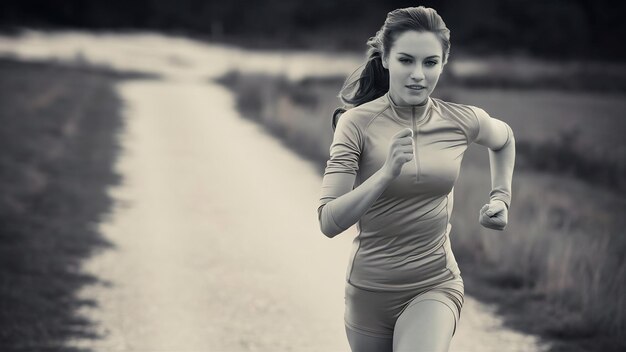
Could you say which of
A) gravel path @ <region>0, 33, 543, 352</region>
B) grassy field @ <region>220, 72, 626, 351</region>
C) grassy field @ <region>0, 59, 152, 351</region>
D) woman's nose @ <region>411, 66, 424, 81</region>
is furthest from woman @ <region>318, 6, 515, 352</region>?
grassy field @ <region>0, 59, 152, 351</region>

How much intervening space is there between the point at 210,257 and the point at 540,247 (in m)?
2.81

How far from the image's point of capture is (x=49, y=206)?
866 cm

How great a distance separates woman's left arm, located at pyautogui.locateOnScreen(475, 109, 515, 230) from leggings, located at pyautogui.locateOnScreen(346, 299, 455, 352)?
0.35m

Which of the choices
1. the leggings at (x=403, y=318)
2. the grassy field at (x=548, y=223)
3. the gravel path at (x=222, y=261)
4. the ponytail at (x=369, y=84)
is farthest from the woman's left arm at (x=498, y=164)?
the grassy field at (x=548, y=223)

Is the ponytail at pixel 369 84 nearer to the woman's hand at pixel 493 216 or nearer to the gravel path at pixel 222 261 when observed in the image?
the woman's hand at pixel 493 216

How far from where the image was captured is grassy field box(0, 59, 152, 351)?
5.38m

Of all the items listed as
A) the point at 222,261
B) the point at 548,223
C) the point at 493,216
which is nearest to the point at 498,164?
the point at 493,216

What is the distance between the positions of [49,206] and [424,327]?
23.0 ft

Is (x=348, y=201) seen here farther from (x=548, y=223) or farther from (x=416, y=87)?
(x=548, y=223)

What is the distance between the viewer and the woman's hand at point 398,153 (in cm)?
217

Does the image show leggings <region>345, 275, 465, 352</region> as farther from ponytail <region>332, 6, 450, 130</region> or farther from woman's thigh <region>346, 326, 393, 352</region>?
ponytail <region>332, 6, 450, 130</region>

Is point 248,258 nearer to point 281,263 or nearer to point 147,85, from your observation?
point 281,263

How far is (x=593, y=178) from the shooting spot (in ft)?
40.0

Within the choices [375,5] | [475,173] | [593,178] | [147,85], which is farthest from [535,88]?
[375,5]
